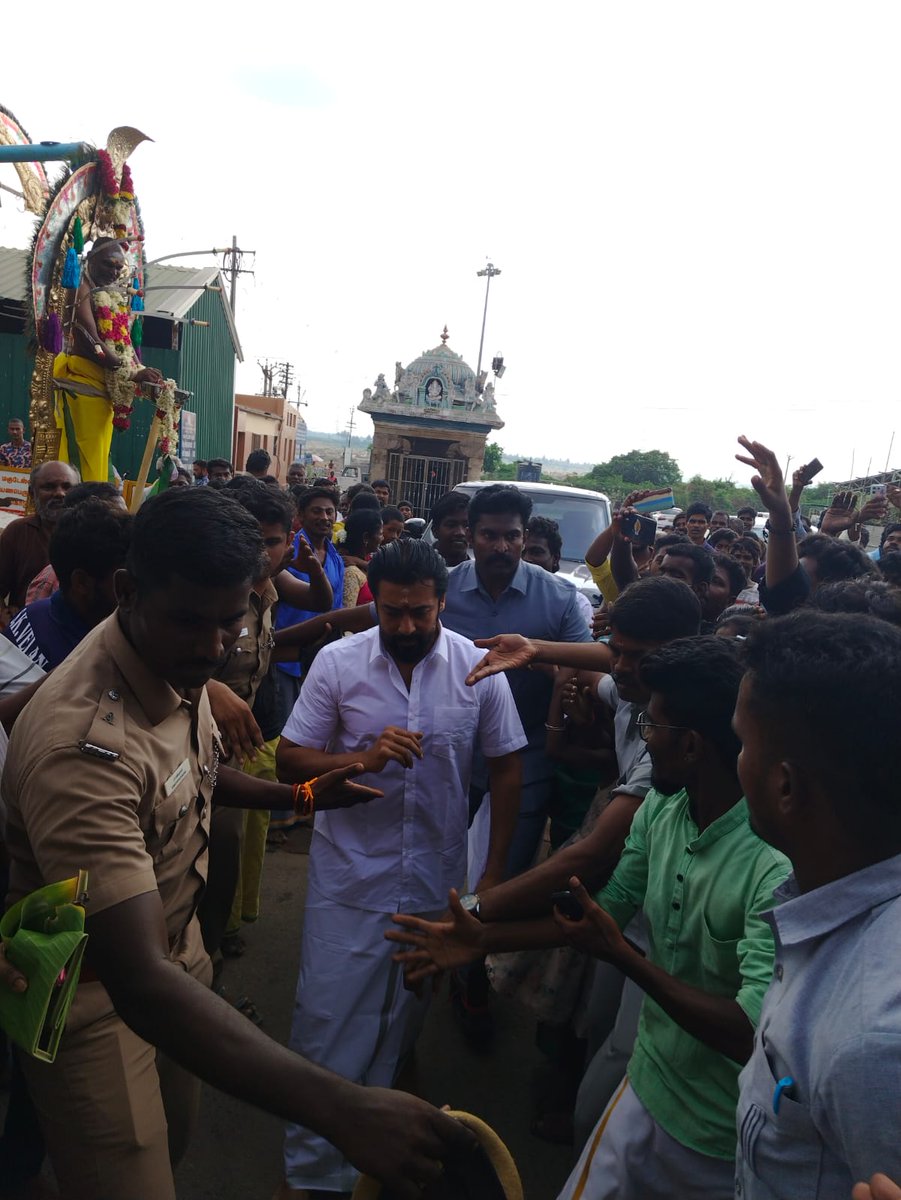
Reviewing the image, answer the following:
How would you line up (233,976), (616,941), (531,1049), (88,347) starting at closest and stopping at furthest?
(616,941) < (531,1049) < (233,976) < (88,347)

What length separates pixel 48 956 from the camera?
1.28 meters

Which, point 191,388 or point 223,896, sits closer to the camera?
point 223,896

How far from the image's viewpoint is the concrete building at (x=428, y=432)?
23469 mm

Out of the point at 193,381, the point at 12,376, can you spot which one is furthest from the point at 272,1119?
the point at 193,381

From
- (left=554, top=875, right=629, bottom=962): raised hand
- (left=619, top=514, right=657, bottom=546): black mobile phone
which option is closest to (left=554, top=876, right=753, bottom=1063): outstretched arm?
(left=554, top=875, right=629, bottom=962): raised hand

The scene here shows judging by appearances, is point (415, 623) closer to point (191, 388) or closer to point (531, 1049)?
point (531, 1049)

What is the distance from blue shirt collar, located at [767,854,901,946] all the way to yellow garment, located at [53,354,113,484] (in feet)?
18.3

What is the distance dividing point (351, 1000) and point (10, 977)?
4.20 ft

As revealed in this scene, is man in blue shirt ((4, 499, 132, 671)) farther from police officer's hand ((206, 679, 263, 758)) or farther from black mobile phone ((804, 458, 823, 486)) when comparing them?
black mobile phone ((804, 458, 823, 486))

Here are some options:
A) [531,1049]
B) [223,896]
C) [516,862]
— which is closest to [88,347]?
[223,896]

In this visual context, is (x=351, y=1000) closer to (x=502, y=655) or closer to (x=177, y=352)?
(x=502, y=655)

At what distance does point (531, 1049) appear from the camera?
3.23 metres

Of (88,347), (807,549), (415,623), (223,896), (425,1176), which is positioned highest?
(88,347)

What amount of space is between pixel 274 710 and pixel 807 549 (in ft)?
9.63
